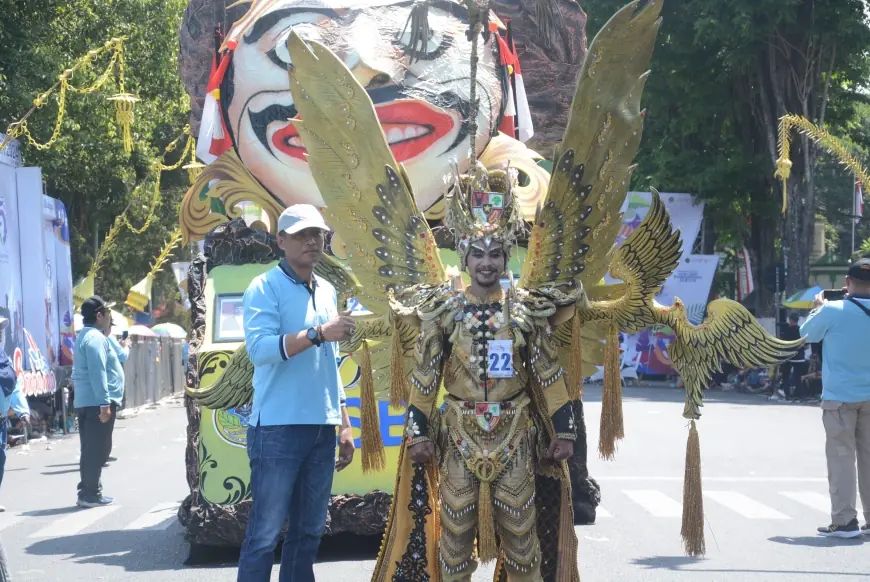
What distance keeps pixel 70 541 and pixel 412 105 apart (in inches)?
176

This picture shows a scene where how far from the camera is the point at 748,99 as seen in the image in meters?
29.9

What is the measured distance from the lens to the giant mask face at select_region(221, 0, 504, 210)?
8.38 meters

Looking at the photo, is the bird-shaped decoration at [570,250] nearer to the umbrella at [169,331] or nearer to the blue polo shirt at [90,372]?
the blue polo shirt at [90,372]

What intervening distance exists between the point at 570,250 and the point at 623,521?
14.4ft

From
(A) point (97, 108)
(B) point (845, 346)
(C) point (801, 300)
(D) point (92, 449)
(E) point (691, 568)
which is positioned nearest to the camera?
(E) point (691, 568)

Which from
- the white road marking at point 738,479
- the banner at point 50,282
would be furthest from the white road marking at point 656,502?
the banner at point 50,282

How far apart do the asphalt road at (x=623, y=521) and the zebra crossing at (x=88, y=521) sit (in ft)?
0.05

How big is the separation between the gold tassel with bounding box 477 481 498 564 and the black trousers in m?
6.71

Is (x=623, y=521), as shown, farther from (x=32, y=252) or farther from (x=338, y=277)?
(x=32, y=252)

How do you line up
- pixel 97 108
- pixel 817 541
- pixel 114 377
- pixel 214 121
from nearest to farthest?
pixel 214 121
pixel 817 541
pixel 114 377
pixel 97 108

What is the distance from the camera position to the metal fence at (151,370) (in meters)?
26.7

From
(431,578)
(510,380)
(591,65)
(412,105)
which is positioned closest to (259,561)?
(431,578)

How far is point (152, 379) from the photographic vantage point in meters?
30.8

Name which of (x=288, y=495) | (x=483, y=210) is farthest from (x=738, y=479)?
(x=288, y=495)
